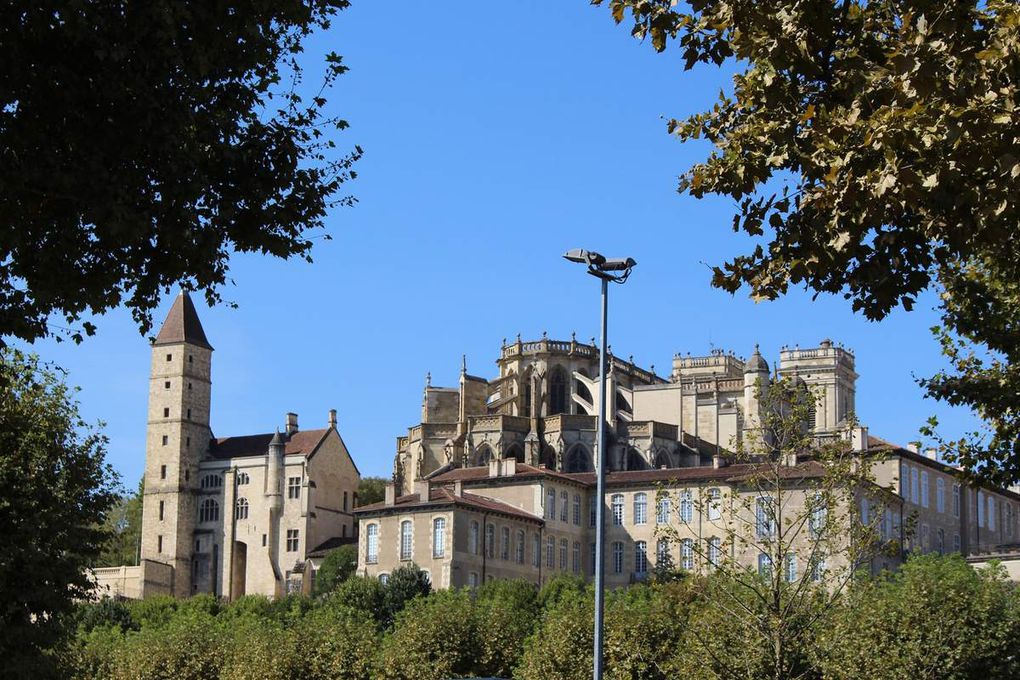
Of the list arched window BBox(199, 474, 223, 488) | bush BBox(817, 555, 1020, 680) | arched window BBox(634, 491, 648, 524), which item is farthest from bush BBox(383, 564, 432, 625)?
bush BBox(817, 555, 1020, 680)

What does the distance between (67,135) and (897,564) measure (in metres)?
74.3

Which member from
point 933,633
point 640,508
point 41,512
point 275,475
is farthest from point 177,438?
point 41,512

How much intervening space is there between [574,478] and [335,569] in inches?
614

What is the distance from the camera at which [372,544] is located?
94812 mm

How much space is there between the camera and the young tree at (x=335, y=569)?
3893 inches

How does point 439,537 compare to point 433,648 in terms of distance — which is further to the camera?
point 439,537

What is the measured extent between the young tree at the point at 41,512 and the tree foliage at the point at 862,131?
60.9 feet

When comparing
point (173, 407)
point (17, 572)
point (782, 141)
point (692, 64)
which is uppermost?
point (173, 407)

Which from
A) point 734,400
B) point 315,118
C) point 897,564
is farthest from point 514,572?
point 315,118

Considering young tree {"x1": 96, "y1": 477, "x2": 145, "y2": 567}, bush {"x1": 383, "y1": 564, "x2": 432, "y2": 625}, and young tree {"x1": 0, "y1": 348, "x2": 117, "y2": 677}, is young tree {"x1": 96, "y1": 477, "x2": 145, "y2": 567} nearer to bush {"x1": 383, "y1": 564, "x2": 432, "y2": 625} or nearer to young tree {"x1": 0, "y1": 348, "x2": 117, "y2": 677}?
bush {"x1": 383, "y1": 564, "x2": 432, "y2": 625}

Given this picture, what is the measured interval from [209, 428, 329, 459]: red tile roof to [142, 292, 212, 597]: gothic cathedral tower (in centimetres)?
117

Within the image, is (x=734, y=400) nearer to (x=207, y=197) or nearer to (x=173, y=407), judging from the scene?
(x=173, y=407)

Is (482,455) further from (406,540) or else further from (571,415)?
(406,540)

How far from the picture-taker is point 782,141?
1482 centimetres
